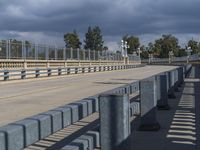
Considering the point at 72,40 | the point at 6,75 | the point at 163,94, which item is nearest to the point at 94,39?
the point at 72,40

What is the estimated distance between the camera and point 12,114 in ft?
44.9

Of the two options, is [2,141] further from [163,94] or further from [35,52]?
[35,52]

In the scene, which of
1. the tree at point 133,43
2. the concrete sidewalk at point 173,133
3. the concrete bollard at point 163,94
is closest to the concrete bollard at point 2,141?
the concrete sidewalk at point 173,133

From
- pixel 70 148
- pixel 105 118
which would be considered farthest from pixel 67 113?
pixel 70 148

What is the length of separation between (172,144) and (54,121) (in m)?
3.50

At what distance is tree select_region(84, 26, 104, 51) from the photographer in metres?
170

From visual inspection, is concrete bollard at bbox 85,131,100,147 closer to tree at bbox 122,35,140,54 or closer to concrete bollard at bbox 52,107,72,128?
concrete bollard at bbox 52,107,72,128

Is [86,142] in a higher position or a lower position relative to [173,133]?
higher

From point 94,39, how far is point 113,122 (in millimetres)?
164353

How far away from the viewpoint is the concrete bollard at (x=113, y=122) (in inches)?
245

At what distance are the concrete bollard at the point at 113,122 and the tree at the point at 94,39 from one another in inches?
6386

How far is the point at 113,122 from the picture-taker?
6.28 m

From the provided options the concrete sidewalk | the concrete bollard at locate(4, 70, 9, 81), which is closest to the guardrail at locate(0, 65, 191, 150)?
the concrete sidewalk

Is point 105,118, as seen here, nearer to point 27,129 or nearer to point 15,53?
point 27,129
